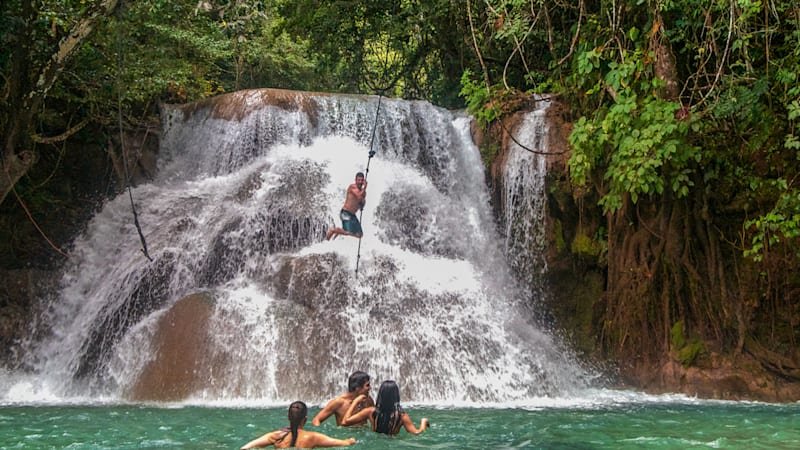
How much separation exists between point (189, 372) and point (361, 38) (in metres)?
10.5

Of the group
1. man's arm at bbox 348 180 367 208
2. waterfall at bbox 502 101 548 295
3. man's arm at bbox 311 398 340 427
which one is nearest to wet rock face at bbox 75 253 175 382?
man's arm at bbox 348 180 367 208

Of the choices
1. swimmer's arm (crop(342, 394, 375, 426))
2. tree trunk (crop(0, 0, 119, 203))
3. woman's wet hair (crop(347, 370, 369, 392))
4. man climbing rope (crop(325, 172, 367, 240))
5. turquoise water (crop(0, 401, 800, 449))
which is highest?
tree trunk (crop(0, 0, 119, 203))

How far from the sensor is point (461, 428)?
7012mm

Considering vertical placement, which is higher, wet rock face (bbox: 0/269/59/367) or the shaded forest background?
the shaded forest background

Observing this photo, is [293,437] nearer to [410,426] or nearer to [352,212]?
[410,426]

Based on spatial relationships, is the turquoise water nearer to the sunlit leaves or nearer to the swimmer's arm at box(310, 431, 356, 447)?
the swimmer's arm at box(310, 431, 356, 447)

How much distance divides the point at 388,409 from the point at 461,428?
832mm

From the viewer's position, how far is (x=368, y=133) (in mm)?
13617

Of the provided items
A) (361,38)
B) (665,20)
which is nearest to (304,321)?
(665,20)

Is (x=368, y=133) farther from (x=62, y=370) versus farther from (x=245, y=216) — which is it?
(x=62, y=370)

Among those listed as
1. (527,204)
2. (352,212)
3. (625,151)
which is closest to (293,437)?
(625,151)

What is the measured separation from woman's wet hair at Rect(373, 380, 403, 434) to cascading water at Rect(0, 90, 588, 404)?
2442 mm

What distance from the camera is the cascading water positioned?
9.34m

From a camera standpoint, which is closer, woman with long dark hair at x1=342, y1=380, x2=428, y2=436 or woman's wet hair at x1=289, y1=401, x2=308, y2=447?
woman's wet hair at x1=289, y1=401, x2=308, y2=447
